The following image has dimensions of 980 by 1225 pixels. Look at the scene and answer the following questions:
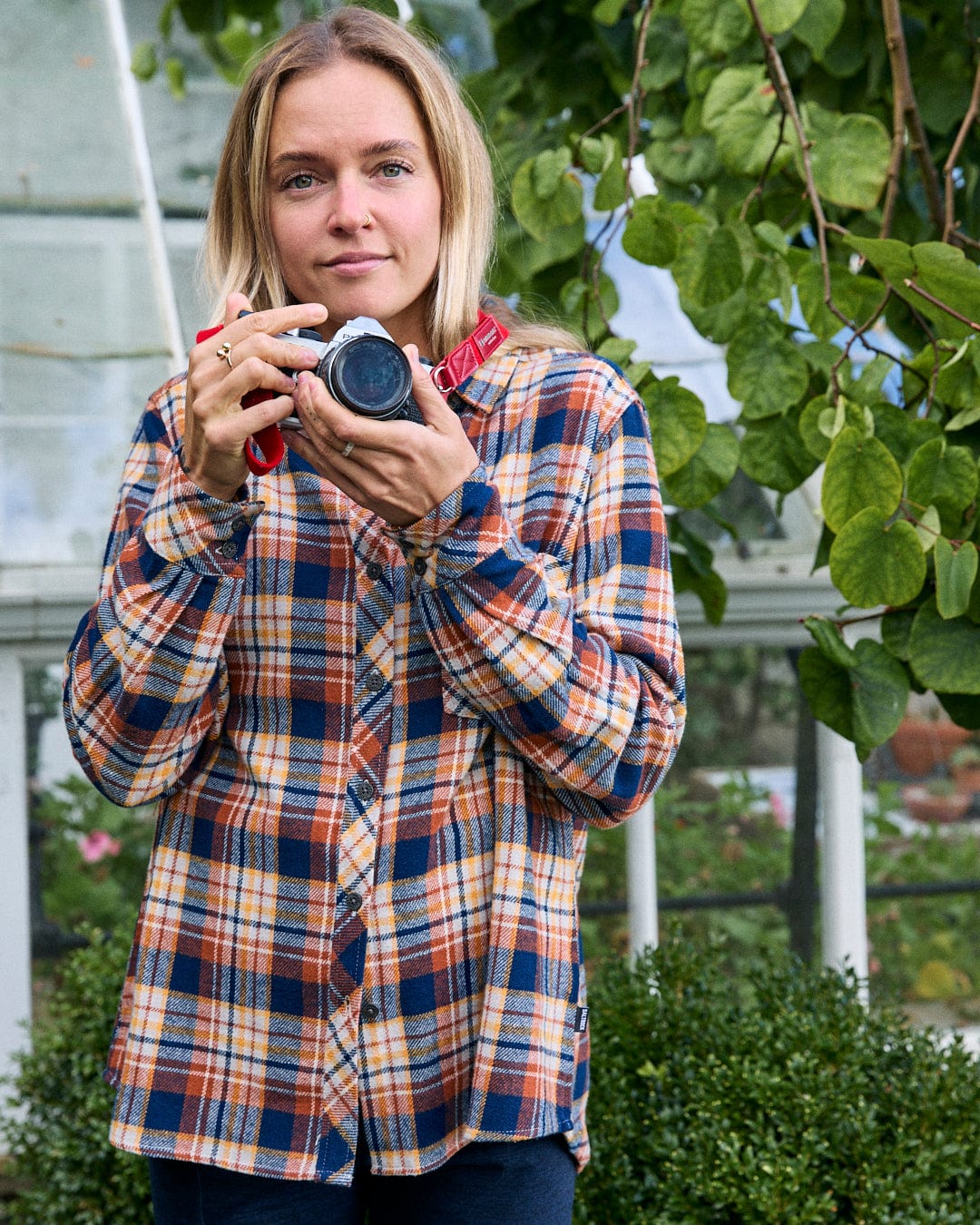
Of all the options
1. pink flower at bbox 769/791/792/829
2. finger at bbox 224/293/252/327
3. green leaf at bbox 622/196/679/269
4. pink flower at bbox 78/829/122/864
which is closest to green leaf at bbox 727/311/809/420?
green leaf at bbox 622/196/679/269

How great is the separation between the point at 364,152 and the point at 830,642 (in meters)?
0.72

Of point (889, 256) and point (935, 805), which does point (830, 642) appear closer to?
point (889, 256)

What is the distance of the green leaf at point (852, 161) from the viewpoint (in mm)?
1671

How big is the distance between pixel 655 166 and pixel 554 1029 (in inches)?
54.7

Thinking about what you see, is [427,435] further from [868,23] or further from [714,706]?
[714,706]

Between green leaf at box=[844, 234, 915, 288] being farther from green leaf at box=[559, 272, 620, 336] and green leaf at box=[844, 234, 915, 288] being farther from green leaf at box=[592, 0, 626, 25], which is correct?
green leaf at box=[592, 0, 626, 25]

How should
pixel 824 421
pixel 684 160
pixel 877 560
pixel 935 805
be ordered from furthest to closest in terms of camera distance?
pixel 935 805
pixel 684 160
pixel 824 421
pixel 877 560

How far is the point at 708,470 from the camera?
1.58m

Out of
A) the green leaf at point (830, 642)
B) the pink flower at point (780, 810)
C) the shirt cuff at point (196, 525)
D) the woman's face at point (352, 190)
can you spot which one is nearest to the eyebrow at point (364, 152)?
the woman's face at point (352, 190)

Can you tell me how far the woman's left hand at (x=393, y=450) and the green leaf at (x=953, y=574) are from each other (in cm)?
64

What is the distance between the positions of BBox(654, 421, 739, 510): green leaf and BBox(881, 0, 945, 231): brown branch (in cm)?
46

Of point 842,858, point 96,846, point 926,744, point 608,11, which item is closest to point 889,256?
point 608,11

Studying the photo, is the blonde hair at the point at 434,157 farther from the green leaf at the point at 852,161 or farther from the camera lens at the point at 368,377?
the green leaf at the point at 852,161

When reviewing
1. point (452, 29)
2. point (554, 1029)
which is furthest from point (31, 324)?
point (554, 1029)
